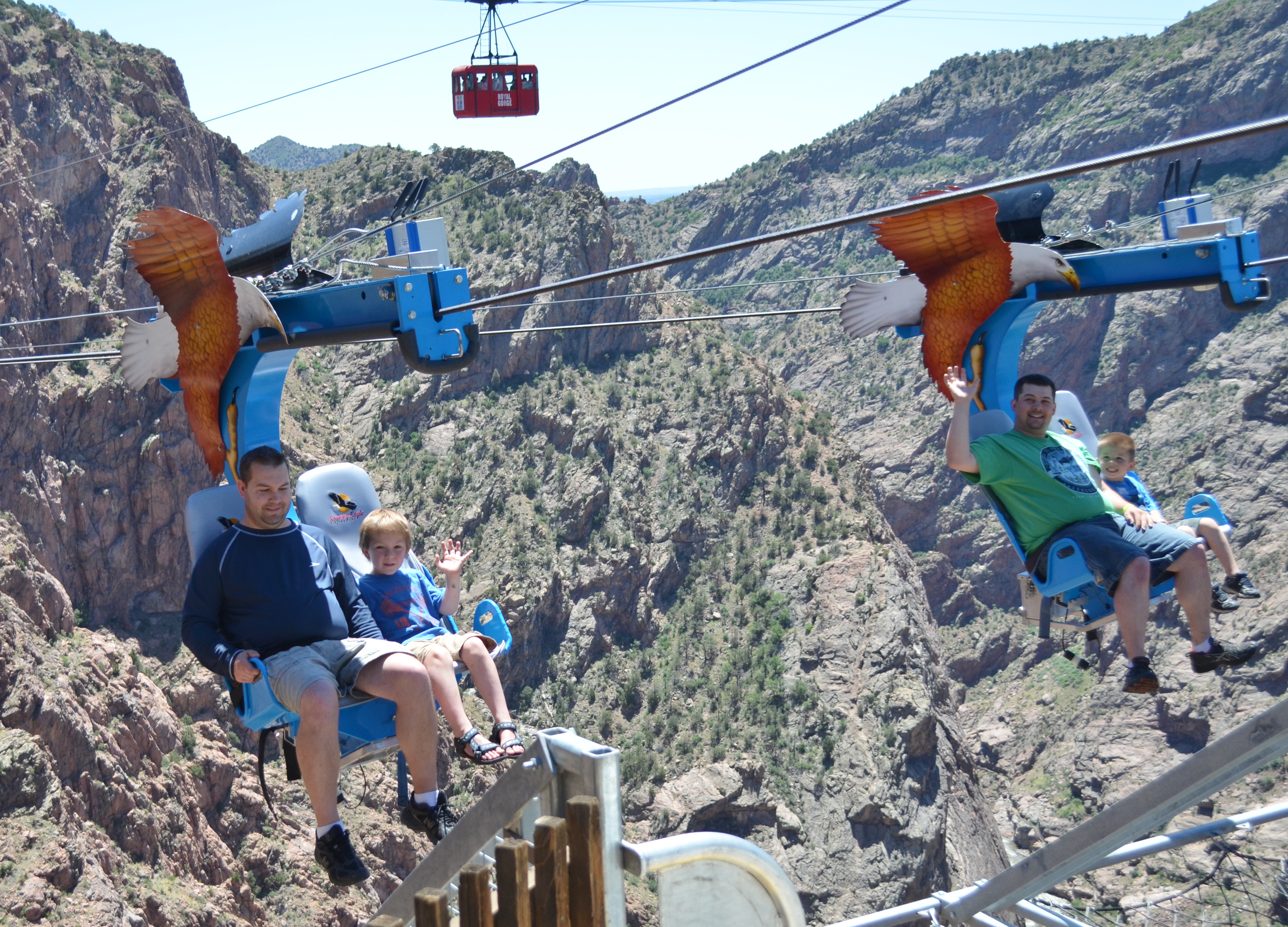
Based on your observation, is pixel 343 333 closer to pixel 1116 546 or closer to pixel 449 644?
pixel 449 644

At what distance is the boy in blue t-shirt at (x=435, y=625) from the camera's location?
4637 millimetres

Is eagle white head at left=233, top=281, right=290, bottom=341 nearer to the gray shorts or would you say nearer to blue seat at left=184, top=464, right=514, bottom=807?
blue seat at left=184, top=464, right=514, bottom=807

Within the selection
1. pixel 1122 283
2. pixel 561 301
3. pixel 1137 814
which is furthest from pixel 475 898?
pixel 561 301

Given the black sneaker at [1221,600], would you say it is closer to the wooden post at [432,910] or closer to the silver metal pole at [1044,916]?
the silver metal pole at [1044,916]

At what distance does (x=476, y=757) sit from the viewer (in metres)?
4.57

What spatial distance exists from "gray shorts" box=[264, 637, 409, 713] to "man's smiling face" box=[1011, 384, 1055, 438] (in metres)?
3.08

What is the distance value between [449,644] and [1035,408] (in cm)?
294

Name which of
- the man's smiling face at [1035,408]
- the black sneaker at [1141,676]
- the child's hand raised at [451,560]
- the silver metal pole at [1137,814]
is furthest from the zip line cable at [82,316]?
the black sneaker at [1141,676]

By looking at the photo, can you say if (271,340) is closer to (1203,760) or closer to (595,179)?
(1203,760)

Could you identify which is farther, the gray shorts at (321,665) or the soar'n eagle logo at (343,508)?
the soar'n eagle logo at (343,508)

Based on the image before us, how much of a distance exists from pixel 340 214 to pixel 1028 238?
1434 inches

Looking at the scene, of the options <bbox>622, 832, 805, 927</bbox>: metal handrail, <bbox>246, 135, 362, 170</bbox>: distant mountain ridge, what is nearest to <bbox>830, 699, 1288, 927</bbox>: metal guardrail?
<bbox>622, 832, 805, 927</bbox>: metal handrail

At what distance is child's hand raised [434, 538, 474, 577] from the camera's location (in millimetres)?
5324

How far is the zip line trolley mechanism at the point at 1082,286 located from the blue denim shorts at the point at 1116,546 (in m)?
0.25
